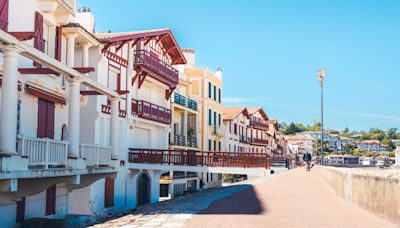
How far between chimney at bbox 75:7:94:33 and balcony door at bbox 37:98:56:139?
6.84 meters

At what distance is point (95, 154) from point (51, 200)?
2958 mm

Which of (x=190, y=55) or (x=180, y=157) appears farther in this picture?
(x=190, y=55)

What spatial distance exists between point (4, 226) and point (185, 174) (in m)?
27.7

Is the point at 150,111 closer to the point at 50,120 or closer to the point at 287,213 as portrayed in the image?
the point at 50,120

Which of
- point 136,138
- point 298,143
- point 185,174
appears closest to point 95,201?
point 136,138

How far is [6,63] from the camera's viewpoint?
10820mm

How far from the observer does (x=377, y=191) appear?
467 inches

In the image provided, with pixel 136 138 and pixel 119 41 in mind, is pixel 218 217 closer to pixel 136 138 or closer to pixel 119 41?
pixel 119 41

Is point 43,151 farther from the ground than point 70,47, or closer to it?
closer to it

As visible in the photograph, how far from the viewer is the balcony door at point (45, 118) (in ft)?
57.6

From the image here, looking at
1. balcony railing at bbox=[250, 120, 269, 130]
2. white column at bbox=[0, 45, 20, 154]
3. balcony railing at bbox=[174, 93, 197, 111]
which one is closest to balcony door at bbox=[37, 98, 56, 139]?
white column at bbox=[0, 45, 20, 154]

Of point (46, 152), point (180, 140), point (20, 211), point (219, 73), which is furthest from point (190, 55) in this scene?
point (46, 152)

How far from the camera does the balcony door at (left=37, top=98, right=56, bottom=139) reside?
691 inches

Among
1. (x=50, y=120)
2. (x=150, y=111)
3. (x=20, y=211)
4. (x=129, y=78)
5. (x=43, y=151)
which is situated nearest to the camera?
(x=43, y=151)
